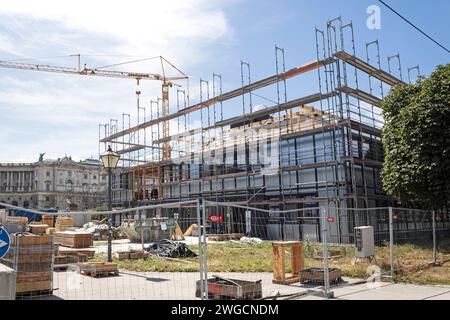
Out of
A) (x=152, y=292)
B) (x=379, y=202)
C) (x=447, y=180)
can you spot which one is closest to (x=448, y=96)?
(x=447, y=180)

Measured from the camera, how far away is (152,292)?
9.79 meters

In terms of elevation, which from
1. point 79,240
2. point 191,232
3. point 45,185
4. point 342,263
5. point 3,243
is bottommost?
point 342,263

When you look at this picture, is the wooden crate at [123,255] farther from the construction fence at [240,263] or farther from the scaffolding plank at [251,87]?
the scaffolding plank at [251,87]

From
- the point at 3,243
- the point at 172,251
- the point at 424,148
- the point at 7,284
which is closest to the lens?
the point at 3,243

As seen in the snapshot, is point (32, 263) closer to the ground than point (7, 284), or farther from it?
farther from it

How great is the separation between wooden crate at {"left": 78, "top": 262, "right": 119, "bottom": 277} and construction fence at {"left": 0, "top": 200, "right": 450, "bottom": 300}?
0.09 ft

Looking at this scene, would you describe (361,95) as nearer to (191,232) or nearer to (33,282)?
(191,232)

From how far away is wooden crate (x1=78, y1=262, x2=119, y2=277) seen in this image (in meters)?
12.1

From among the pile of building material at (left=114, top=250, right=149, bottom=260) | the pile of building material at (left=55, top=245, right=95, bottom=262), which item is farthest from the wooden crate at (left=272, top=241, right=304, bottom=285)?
the pile of building material at (left=55, top=245, right=95, bottom=262)

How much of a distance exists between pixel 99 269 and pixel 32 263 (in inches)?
118

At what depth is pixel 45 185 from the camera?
116m

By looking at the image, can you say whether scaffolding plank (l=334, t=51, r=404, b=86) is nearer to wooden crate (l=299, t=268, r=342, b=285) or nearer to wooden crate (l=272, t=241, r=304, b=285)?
wooden crate (l=272, t=241, r=304, b=285)

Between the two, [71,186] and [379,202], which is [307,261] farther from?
[71,186]

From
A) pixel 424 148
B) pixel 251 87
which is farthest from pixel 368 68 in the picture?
pixel 424 148
